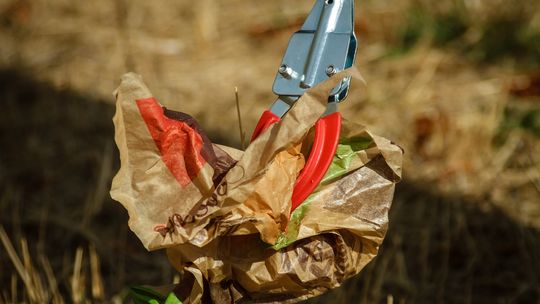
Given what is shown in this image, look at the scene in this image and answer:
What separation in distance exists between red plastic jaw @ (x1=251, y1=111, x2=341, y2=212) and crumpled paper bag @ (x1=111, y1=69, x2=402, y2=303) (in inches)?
0.6

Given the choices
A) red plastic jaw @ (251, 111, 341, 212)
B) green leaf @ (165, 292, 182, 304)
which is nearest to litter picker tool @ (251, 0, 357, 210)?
red plastic jaw @ (251, 111, 341, 212)

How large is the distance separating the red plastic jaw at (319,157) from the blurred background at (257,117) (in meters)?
0.63

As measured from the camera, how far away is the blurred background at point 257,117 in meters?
1.75

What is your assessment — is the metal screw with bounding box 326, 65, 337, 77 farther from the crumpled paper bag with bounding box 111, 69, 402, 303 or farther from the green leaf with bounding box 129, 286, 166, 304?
the green leaf with bounding box 129, 286, 166, 304

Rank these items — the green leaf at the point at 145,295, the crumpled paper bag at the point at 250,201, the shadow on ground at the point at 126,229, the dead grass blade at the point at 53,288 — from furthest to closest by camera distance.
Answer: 1. the shadow on ground at the point at 126,229
2. the dead grass blade at the point at 53,288
3. the green leaf at the point at 145,295
4. the crumpled paper bag at the point at 250,201

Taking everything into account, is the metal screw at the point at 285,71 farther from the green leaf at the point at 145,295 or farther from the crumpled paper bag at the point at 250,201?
the green leaf at the point at 145,295

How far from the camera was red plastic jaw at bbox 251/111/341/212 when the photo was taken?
88 centimetres

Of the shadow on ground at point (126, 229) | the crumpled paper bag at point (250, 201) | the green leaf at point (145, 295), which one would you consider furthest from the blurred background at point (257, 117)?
the crumpled paper bag at point (250, 201)

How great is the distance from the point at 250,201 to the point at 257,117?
61.6 inches

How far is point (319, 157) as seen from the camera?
0.89 metres

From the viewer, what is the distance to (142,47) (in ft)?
9.28

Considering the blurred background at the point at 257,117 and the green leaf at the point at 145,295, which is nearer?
the green leaf at the point at 145,295

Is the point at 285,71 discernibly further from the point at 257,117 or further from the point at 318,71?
the point at 257,117

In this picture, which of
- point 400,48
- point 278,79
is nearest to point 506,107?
point 400,48
